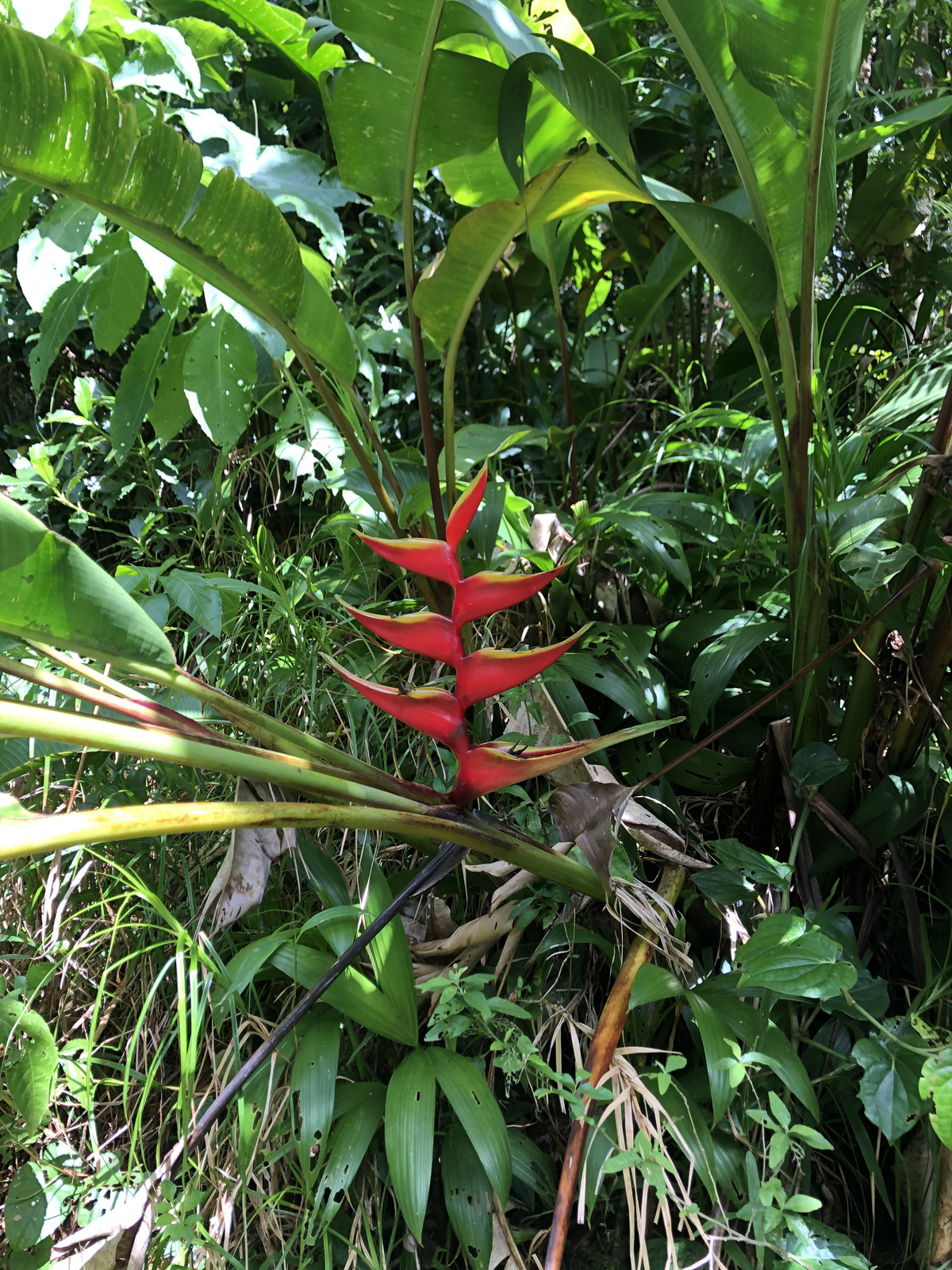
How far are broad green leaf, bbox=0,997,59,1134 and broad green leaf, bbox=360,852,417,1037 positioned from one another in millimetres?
303

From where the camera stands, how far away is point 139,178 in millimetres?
746

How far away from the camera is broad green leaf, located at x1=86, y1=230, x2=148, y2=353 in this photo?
1.08m

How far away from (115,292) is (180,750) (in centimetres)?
77

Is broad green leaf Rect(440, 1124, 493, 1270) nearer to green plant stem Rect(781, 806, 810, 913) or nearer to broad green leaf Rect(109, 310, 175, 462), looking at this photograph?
green plant stem Rect(781, 806, 810, 913)

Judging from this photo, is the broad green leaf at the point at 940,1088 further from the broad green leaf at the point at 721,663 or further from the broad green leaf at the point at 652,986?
→ the broad green leaf at the point at 721,663

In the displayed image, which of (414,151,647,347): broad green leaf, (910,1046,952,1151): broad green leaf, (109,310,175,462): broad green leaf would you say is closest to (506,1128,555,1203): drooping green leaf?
(910,1046,952,1151): broad green leaf

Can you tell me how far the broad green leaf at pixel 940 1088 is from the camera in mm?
586

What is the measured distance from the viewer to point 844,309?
130 cm

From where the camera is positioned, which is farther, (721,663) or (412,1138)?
(721,663)

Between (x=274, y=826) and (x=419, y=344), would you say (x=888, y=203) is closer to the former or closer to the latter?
(x=419, y=344)

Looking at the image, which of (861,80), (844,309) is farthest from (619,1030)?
(861,80)

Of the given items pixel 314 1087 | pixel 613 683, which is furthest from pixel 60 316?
pixel 314 1087

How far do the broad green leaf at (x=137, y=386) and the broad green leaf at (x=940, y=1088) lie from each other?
109 centimetres

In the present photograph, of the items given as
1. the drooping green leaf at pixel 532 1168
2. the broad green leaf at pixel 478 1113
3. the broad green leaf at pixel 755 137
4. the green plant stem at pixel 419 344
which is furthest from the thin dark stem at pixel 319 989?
the broad green leaf at pixel 755 137
